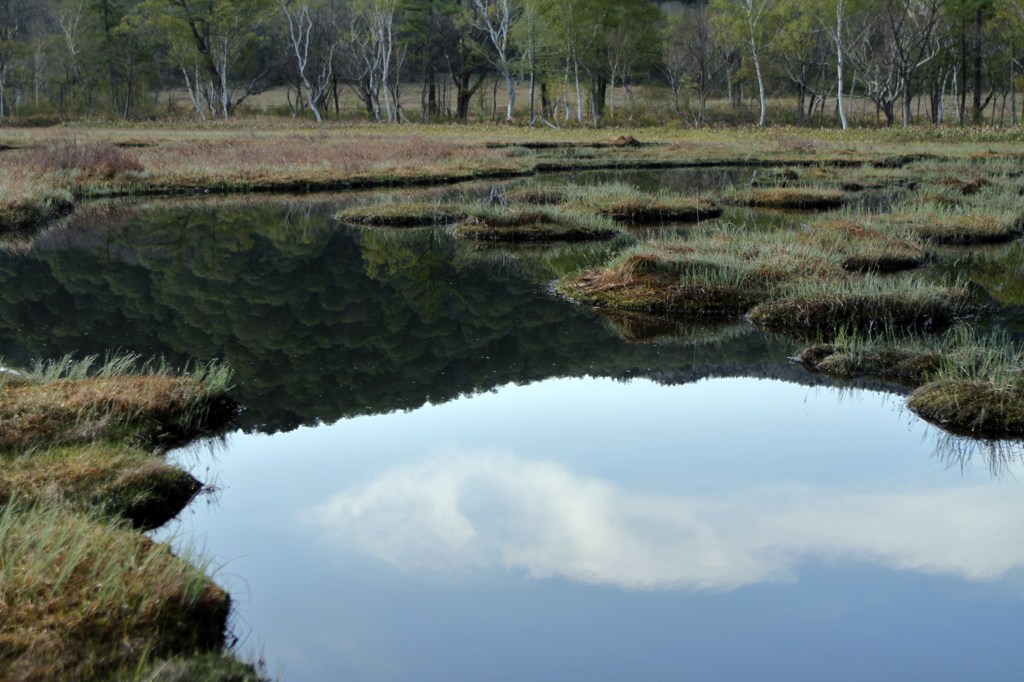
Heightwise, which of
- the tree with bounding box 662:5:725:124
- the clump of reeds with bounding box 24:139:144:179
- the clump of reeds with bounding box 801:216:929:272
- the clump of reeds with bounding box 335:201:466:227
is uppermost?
the tree with bounding box 662:5:725:124

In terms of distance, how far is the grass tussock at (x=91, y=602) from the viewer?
193 inches

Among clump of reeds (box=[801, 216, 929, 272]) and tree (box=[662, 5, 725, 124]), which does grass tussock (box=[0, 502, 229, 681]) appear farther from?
tree (box=[662, 5, 725, 124])

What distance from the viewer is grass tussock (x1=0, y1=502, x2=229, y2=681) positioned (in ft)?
16.0

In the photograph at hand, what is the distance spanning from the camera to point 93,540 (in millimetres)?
5902

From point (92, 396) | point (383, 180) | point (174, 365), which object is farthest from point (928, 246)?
point (383, 180)

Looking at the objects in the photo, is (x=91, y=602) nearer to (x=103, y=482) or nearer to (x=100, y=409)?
(x=103, y=482)

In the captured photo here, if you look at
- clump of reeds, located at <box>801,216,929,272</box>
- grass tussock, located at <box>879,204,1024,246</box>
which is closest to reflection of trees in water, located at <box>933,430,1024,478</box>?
clump of reeds, located at <box>801,216,929,272</box>

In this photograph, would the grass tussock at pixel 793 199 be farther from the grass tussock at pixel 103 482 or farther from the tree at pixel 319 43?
the tree at pixel 319 43

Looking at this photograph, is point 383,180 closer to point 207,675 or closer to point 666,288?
point 666,288

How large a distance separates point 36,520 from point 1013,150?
44.1 meters

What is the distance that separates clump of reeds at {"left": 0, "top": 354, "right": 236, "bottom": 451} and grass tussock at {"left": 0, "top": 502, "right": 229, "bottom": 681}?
7.49ft

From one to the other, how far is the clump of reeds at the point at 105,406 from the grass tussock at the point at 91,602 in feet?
7.49

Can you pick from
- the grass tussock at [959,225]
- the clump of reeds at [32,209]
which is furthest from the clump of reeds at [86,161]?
the grass tussock at [959,225]

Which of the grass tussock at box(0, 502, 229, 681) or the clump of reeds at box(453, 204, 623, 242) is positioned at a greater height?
the clump of reeds at box(453, 204, 623, 242)
